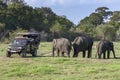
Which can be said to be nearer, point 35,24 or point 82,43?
point 82,43

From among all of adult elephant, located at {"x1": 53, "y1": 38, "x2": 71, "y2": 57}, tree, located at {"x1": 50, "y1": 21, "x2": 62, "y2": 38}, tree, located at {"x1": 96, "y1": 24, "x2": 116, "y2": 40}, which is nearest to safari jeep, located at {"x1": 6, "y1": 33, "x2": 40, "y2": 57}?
adult elephant, located at {"x1": 53, "y1": 38, "x2": 71, "y2": 57}

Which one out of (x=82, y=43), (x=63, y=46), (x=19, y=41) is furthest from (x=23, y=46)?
(x=82, y=43)

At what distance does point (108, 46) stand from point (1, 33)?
41020mm

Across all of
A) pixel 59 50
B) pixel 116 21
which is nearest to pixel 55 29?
pixel 116 21

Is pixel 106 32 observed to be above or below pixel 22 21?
below

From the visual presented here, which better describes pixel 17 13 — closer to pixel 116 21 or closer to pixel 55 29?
pixel 55 29

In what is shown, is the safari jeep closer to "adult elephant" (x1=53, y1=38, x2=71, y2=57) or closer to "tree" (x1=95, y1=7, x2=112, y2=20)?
"adult elephant" (x1=53, y1=38, x2=71, y2=57)

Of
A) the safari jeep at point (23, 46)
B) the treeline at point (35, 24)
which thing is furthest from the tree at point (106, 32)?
the safari jeep at point (23, 46)

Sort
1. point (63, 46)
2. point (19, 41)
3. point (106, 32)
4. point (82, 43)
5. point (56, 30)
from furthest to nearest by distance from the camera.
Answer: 1. point (106, 32)
2. point (56, 30)
3. point (82, 43)
4. point (63, 46)
5. point (19, 41)

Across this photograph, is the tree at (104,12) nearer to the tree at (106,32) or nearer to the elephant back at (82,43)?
the tree at (106,32)

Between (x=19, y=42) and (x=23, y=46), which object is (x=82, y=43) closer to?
(x=23, y=46)

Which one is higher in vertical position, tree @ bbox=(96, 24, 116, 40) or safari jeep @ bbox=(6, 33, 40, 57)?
tree @ bbox=(96, 24, 116, 40)

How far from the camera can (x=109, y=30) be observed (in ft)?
299

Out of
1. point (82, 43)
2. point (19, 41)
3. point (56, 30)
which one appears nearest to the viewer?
point (19, 41)
